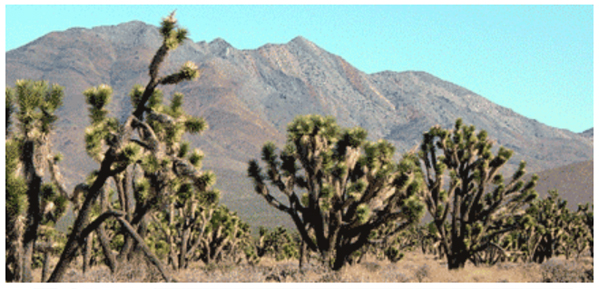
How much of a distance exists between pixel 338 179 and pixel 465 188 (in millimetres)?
8119

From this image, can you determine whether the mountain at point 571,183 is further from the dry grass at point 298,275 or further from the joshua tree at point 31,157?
the joshua tree at point 31,157

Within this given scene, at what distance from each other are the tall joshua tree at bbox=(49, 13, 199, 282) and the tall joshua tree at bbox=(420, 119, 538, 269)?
12096 millimetres

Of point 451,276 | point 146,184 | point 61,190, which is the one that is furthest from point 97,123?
point 451,276

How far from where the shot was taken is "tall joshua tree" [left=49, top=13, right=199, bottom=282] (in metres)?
8.88

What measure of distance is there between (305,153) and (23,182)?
7707mm

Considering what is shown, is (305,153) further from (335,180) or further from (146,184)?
(146,184)

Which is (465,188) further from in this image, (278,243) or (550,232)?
(278,243)

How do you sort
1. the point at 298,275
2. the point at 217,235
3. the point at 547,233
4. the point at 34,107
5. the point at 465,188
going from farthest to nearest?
the point at 547,233 < the point at 217,235 < the point at 465,188 < the point at 298,275 < the point at 34,107

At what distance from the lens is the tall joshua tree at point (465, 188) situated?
2022 cm

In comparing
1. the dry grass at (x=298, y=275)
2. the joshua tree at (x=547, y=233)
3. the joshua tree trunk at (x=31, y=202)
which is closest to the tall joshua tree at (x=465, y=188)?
the dry grass at (x=298, y=275)

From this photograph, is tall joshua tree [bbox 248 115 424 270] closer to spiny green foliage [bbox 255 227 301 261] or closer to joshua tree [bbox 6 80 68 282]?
joshua tree [bbox 6 80 68 282]

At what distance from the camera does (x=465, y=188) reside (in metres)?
21.3

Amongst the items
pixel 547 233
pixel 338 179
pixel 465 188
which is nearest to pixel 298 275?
pixel 338 179

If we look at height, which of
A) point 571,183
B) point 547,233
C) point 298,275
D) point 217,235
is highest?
point 571,183
